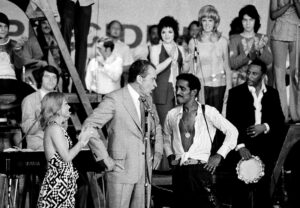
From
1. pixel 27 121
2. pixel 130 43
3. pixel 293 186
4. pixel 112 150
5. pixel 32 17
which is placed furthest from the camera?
pixel 130 43

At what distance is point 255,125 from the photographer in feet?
35.3

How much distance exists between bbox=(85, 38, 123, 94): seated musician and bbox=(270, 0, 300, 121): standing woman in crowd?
6.95ft

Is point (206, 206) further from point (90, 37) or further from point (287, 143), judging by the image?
point (90, 37)

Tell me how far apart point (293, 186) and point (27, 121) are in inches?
162

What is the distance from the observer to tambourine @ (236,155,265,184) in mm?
10523

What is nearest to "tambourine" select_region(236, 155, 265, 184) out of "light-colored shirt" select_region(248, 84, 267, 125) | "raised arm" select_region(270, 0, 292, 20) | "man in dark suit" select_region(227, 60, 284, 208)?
"man in dark suit" select_region(227, 60, 284, 208)

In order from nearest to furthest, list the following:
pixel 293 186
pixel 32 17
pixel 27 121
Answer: pixel 27 121, pixel 32 17, pixel 293 186

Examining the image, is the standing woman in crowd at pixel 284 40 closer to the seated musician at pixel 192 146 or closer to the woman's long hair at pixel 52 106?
the seated musician at pixel 192 146

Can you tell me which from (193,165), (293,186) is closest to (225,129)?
(193,165)

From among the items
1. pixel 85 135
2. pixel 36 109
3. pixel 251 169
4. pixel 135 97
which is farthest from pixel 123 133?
pixel 251 169

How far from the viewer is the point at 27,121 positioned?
10.4 meters

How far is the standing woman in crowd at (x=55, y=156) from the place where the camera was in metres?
8.65

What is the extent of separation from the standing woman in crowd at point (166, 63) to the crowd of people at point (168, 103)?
13 millimetres

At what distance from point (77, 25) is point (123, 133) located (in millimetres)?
2650
